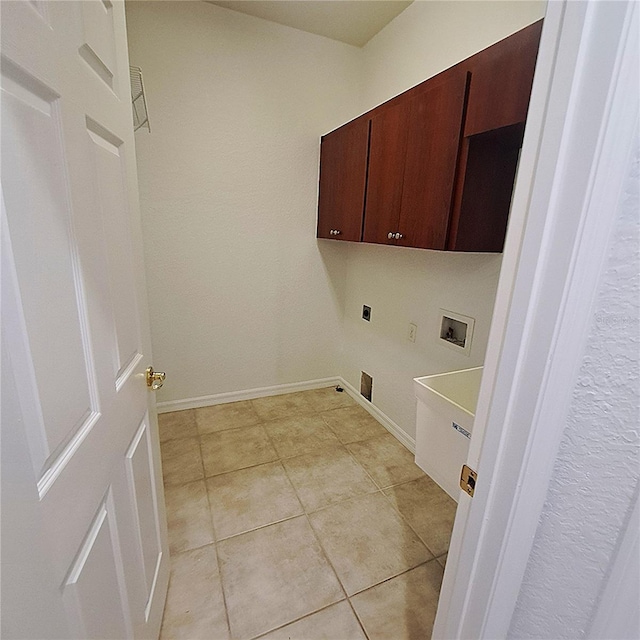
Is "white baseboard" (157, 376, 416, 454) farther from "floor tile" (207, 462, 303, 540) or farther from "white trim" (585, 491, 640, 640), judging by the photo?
"white trim" (585, 491, 640, 640)

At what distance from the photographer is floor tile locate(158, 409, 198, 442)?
231cm

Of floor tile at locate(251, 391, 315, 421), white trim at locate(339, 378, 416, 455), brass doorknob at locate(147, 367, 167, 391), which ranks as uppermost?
brass doorknob at locate(147, 367, 167, 391)

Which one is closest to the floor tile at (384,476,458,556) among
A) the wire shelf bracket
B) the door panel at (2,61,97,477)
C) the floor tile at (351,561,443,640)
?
the floor tile at (351,561,443,640)

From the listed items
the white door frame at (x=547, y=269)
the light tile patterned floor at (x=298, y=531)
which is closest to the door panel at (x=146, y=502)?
the light tile patterned floor at (x=298, y=531)

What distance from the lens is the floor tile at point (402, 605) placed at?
123 cm

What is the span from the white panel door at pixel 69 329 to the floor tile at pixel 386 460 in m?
1.37

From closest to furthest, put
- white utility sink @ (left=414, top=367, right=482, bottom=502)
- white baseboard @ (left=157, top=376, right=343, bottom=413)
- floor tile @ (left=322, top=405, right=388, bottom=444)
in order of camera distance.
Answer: white utility sink @ (left=414, top=367, right=482, bottom=502), floor tile @ (left=322, top=405, right=388, bottom=444), white baseboard @ (left=157, top=376, right=343, bottom=413)

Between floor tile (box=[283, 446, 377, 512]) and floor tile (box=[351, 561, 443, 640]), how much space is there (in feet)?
1.57

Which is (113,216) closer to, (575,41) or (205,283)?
(575,41)

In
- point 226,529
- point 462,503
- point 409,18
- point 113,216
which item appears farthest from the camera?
point 409,18

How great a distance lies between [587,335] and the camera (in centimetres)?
46

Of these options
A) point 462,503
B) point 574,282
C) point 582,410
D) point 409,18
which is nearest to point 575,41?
point 574,282

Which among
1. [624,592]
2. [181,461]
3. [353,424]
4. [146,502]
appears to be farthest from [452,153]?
[181,461]

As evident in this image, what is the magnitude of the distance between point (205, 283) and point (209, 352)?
0.53 m
